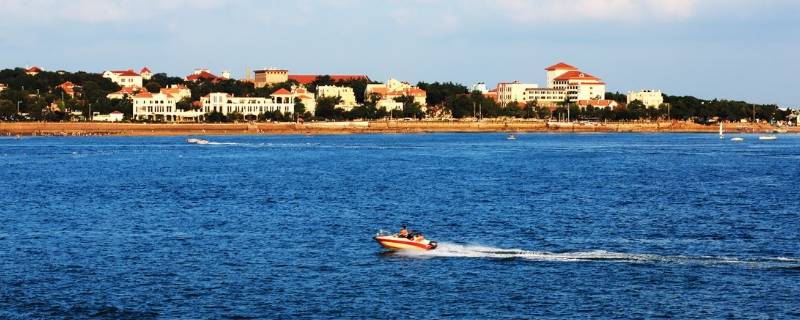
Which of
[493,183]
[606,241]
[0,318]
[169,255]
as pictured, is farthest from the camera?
[493,183]

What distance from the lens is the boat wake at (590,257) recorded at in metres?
40.7

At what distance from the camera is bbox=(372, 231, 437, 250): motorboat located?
43.1 m

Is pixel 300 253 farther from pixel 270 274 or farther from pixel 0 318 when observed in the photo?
pixel 0 318

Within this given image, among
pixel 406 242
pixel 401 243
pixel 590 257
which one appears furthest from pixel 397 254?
pixel 590 257

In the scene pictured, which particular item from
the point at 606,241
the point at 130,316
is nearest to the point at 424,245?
the point at 606,241

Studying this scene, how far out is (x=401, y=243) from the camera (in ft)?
141

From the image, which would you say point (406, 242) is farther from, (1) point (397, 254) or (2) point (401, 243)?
(1) point (397, 254)

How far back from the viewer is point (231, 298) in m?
35.0

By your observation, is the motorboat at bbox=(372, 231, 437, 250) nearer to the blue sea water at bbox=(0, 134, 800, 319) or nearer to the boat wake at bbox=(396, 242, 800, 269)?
the boat wake at bbox=(396, 242, 800, 269)

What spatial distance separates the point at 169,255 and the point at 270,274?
578 centimetres

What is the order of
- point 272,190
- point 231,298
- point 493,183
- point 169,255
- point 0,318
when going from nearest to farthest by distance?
point 0,318 → point 231,298 → point 169,255 → point 272,190 → point 493,183

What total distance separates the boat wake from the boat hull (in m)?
0.19

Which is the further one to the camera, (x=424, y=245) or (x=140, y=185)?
(x=140, y=185)

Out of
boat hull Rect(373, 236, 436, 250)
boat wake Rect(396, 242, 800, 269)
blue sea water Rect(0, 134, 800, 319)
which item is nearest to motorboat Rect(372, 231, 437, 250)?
boat hull Rect(373, 236, 436, 250)
